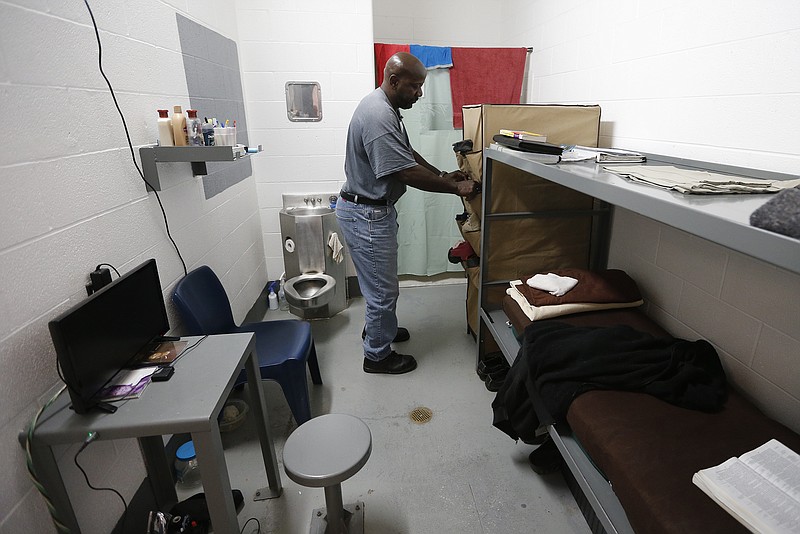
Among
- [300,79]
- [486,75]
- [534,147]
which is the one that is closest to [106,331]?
[534,147]

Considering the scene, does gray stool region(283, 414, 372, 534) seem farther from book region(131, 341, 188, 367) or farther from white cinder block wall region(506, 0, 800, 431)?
white cinder block wall region(506, 0, 800, 431)

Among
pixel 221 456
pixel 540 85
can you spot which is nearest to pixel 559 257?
pixel 540 85

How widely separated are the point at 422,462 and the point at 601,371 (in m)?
0.90

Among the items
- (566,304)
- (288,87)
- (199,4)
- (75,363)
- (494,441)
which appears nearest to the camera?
(75,363)

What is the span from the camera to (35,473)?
100 cm

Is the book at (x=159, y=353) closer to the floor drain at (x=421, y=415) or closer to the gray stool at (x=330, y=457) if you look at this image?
the gray stool at (x=330, y=457)

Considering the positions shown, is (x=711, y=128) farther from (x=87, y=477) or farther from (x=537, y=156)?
(x=87, y=477)

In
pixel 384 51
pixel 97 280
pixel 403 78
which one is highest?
pixel 384 51

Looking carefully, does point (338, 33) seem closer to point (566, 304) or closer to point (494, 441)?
point (566, 304)

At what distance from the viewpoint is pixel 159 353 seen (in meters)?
1.33

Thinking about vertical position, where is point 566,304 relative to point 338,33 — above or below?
below

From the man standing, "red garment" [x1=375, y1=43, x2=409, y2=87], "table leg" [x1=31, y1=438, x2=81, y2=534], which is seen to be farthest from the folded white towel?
"red garment" [x1=375, y1=43, x2=409, y2=87]

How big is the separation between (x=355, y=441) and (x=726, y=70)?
1.65 m

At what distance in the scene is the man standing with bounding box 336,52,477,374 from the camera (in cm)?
202
